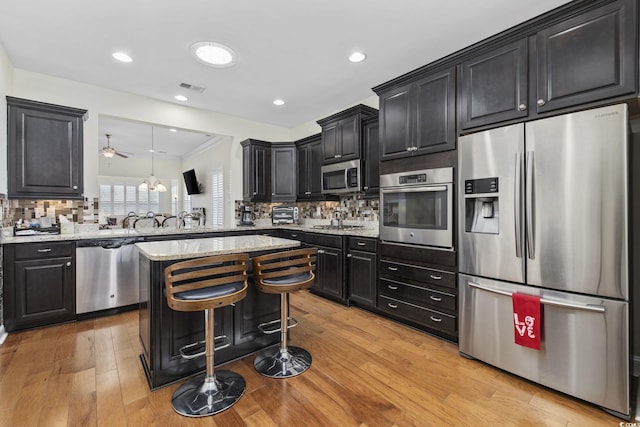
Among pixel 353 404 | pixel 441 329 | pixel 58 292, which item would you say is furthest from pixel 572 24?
pixel 58 292

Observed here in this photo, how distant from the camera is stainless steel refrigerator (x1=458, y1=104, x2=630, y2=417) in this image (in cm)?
173

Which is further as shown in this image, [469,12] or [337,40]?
[337,40]

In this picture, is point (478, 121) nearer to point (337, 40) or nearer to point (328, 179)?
point (337, 40)

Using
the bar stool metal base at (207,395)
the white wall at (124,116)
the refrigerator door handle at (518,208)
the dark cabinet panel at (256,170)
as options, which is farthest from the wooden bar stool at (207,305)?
the dark cabinet panel at (256,170)

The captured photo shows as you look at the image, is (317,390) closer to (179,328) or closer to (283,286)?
(283,286)

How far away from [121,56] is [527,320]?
14.4 feet

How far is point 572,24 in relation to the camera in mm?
1917

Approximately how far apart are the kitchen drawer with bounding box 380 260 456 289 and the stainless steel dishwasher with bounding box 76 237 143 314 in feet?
9.75

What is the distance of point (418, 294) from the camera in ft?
9.32

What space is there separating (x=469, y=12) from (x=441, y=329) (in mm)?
2706

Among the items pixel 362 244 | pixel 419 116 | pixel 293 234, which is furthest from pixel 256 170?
pixel 419 116

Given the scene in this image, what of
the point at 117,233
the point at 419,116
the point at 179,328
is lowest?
the point at 179,328

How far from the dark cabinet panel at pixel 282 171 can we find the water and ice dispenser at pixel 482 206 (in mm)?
3271

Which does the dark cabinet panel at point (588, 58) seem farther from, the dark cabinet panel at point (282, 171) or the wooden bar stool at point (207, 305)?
the dark cabinet panel at point (282, 171)
